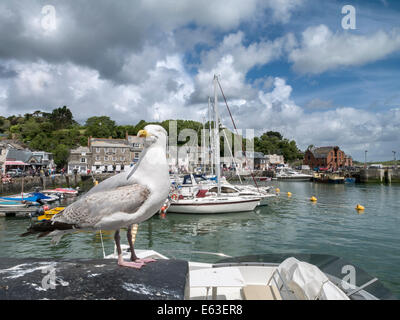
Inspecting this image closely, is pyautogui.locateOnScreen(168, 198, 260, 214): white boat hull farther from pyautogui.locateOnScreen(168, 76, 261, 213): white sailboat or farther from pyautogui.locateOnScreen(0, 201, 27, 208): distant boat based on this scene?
pyautogui.locateOnScreen(0, 201, 27, 208): distant boat

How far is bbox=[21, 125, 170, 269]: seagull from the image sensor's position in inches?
129

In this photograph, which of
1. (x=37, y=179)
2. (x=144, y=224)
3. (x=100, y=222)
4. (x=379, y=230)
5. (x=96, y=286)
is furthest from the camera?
A: (x=37, y=179)

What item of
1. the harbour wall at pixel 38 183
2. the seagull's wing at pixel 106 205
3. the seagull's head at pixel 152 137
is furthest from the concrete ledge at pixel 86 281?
the harbour wall at pixel 38 183

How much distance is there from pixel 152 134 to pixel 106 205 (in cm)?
109

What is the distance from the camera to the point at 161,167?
343 centimetres

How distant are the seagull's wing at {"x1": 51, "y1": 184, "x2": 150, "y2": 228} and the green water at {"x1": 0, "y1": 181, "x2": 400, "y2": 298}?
5085 millimetres

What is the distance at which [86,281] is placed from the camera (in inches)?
113

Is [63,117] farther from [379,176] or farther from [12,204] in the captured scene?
[379,176]

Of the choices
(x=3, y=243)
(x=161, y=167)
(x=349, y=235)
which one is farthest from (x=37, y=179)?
(x=161, y=167)
